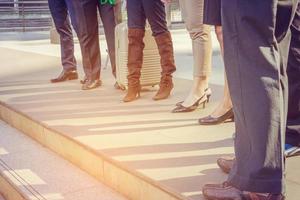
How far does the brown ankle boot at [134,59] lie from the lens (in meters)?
3.52

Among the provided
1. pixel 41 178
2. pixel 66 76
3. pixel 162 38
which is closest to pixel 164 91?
pixel 162 38

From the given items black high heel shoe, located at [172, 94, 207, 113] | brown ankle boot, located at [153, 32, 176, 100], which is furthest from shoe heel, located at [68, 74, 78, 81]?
black high heel shoe, located at [172, 94, 207, 113]

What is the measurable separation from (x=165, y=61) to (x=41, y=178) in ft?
4.30

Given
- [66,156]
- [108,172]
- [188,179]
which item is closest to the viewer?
[188,179]

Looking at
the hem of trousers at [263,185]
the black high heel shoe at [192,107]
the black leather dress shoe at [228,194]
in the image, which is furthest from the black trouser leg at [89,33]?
the hem of trousers at [263,185]

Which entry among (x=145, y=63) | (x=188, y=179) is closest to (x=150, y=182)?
(x=188, y=179)

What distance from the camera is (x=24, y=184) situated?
2.60 meters

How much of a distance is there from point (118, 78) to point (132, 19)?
709 mm

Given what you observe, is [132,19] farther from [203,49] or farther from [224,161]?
[224,161]

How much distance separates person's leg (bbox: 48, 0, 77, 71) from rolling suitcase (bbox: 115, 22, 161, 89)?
2.88 feet

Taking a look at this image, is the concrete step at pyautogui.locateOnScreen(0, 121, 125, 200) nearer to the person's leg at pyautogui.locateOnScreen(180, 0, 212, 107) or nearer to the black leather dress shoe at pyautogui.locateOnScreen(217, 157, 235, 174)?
the black leather dress shoe at pyautogui.locateOnScreen(217, 157, 235, 174)

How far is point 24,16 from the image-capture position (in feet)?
52.9

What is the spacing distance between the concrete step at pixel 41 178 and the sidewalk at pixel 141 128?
0.18 meters

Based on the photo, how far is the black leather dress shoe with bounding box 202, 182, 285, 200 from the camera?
163 centimetres
